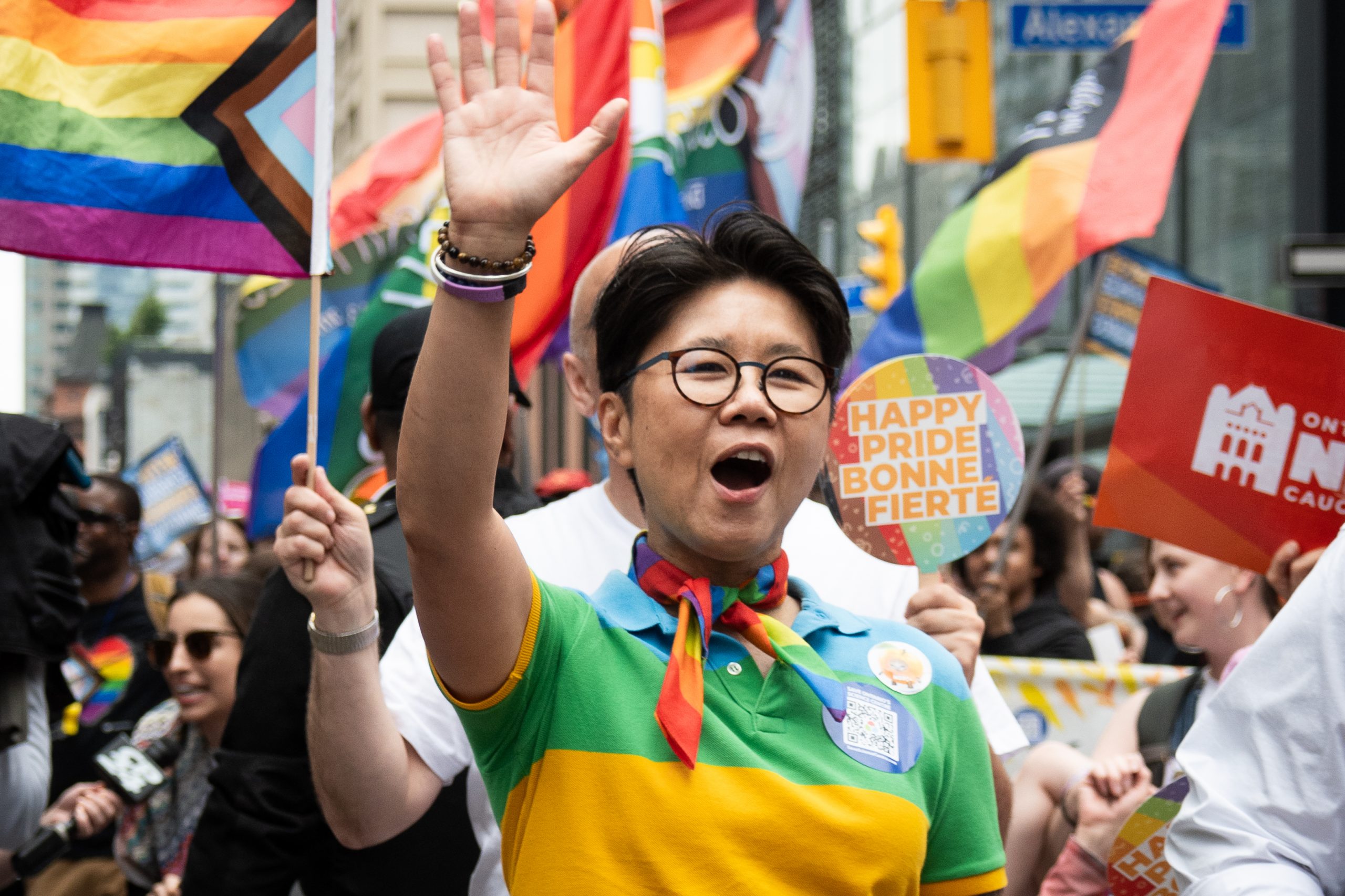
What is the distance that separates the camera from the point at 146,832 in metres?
4.36

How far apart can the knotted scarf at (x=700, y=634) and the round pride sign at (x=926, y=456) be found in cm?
74

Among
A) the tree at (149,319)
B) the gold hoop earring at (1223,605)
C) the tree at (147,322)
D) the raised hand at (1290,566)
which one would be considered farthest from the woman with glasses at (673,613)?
the tree at (149,319)

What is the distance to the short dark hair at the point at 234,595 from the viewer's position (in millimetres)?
4570

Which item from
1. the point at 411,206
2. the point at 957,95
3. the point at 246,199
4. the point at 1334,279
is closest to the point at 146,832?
the point at 246,199

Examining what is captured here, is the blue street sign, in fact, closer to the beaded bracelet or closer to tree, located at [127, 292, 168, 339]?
the beaded bracelet

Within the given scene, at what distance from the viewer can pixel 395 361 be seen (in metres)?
3.42

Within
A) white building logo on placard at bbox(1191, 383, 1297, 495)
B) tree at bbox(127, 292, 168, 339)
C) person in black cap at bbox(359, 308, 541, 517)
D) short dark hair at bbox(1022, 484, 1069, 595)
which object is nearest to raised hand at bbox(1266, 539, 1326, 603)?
white building logo on placard at bbox(1191, 383, 1297, 495)

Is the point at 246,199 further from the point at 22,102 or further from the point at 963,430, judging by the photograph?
the point at 963,430

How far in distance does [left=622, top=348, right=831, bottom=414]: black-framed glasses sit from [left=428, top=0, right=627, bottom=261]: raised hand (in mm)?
340

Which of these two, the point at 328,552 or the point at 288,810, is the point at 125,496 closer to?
the point at 288,810

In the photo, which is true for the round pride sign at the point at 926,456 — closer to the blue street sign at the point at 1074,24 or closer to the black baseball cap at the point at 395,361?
the black baseball cap at the point at 395,361

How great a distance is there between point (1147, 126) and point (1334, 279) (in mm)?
1136

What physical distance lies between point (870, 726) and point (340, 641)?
92cm

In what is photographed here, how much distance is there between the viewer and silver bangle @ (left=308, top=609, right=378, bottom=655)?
2.52 m
